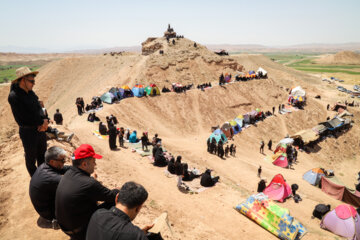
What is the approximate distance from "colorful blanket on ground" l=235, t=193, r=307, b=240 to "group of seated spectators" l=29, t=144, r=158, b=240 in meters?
7.01

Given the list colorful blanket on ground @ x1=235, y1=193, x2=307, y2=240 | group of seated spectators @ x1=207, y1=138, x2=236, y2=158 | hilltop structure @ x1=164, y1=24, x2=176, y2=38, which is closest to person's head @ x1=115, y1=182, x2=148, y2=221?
colorful blanket on ground @ x1=235, y1=193, x2=307, y2=240

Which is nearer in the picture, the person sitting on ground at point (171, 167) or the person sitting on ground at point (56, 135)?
the person sitting on ground at point (56, 135)

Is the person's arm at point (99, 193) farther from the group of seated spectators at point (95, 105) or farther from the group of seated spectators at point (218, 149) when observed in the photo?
the group of seated spectators at point (95, 105)

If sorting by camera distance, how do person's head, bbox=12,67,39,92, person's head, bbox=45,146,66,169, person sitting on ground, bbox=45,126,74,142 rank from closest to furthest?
person's head, bbox=45,146,66,169 → person's head, bbox=12,67,39,92 → person sitting on ground, bbox=45,126,74,142

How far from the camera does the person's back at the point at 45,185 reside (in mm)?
4465

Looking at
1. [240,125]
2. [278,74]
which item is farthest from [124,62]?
[278,74]

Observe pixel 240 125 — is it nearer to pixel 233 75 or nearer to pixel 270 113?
pixel 270 113

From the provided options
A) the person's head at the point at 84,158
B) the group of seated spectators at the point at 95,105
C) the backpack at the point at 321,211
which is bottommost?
the backpack at the point at 321,211

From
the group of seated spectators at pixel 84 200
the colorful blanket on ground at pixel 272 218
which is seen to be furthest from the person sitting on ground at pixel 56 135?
the colorful blanket on ground at pixel 272 218

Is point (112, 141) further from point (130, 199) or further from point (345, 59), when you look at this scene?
point (345, 59)

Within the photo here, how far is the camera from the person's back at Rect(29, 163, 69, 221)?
176 inches

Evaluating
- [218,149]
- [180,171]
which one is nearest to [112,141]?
[180,171]

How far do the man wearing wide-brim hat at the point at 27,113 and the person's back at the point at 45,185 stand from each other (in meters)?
1.51

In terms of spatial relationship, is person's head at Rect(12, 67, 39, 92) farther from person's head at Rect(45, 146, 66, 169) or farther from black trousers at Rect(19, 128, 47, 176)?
person's head at Rect(45, 146, 66, 169)
